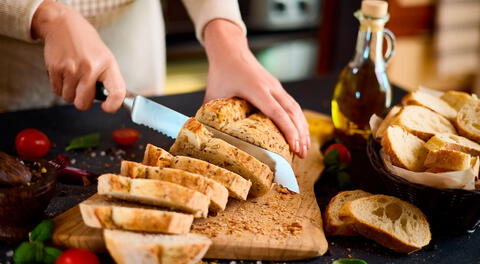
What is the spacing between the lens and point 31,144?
1.85 m

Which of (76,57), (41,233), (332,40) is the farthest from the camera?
(332,40)

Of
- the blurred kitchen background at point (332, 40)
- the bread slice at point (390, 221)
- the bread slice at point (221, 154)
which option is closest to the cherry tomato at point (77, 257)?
the bread slice at point (221, 154)

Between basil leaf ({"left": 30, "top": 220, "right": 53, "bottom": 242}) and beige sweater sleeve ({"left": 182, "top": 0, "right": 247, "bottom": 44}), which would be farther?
beige sweater sleeve ({"left": 182, "top": 0, "right": 247, "bottom": 44})

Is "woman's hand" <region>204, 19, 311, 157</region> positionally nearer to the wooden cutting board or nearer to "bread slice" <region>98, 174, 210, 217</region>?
the wooden cutting board

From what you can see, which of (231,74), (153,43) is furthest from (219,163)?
(153,43)

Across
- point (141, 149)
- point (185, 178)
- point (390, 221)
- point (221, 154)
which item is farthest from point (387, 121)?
point (141, 149)

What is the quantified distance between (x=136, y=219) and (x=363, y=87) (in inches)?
43.5

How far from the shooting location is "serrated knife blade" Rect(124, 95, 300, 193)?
1.64m

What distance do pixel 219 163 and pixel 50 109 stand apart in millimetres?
1031

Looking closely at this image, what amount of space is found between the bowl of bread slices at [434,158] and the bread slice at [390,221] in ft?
0.14

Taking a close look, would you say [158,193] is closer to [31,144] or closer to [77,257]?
[77,257]

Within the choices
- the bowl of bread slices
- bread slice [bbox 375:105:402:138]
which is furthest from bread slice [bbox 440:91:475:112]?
bread slice [bbox 375:105:402:138]

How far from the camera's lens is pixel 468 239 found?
60.1 inches

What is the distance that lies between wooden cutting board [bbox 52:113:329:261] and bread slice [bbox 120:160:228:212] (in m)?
0.08
